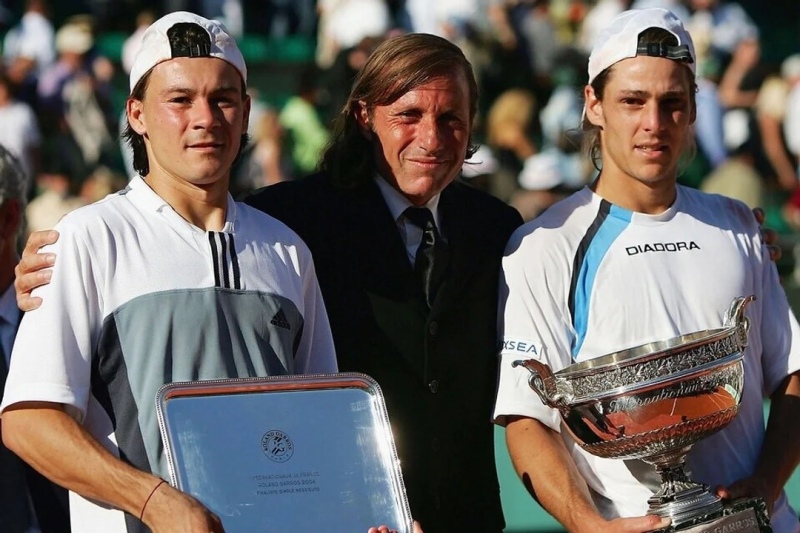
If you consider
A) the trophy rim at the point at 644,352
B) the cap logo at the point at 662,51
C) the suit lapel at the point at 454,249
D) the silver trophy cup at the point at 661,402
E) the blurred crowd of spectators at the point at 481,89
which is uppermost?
the blurred crowd of spectators at the point at 481,89

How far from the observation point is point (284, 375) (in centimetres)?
326

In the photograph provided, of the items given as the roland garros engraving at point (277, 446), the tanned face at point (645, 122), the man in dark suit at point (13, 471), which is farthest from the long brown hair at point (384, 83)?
the roland garros engraving at point (277, 446)

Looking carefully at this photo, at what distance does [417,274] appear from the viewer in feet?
13.3

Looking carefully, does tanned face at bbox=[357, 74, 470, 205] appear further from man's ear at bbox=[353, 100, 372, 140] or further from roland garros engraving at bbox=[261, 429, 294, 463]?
roland garros engraving at bbox=[261, 429, 294, 463]

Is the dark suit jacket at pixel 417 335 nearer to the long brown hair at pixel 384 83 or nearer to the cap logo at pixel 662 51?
the long brown hair at pixel 384 83

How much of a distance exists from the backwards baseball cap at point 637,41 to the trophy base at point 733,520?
118 cm

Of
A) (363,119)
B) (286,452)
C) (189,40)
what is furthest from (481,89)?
(286,452)

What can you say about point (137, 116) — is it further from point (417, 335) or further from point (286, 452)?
point (417, 335)

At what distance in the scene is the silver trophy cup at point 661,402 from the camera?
3453mm

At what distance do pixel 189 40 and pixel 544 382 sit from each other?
116 cm

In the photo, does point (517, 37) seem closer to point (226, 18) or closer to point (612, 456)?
point (226, 18)

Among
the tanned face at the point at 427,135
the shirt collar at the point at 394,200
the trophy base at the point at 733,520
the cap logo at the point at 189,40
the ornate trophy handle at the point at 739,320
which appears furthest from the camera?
the shirt collar at the point at 394,200

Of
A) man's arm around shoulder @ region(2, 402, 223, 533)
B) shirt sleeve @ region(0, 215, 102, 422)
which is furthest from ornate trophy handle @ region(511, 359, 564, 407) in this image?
shirt sleeve @ region(0, 215, 102, 422)

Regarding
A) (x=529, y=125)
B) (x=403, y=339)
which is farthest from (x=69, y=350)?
(x=529, y=125)
